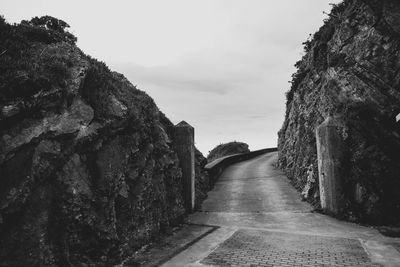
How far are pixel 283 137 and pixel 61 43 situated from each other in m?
20.8

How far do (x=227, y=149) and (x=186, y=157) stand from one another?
26.7 m

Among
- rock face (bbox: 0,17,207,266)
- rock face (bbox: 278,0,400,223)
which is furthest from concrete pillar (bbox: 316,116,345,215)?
rock face (bbox: 0,17,207,266)

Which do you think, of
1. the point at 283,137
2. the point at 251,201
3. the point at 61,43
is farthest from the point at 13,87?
the point at 283,137

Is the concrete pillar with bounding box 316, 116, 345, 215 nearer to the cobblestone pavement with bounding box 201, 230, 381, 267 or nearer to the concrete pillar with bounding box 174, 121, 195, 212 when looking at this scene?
the cobblestone pavement with bounding box 201, 230, 381, 267

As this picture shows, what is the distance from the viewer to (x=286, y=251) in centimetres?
842

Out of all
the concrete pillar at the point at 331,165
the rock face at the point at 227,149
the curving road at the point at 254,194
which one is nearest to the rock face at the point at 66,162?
the curving road at the point at 254,194

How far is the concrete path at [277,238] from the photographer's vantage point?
25.5 feet

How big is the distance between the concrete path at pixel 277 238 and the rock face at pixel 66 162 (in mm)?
1964

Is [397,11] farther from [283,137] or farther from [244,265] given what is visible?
[283,137]

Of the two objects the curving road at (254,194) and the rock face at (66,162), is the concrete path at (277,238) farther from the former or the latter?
the rock face at (66,162)

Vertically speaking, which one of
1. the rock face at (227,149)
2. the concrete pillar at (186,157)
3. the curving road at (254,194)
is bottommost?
the curving road at (254,194)

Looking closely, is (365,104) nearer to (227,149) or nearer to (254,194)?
(254,194)

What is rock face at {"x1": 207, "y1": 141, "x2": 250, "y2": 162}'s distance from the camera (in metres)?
39.5

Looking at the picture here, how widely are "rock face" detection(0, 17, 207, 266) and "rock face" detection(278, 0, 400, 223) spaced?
8.16 m
